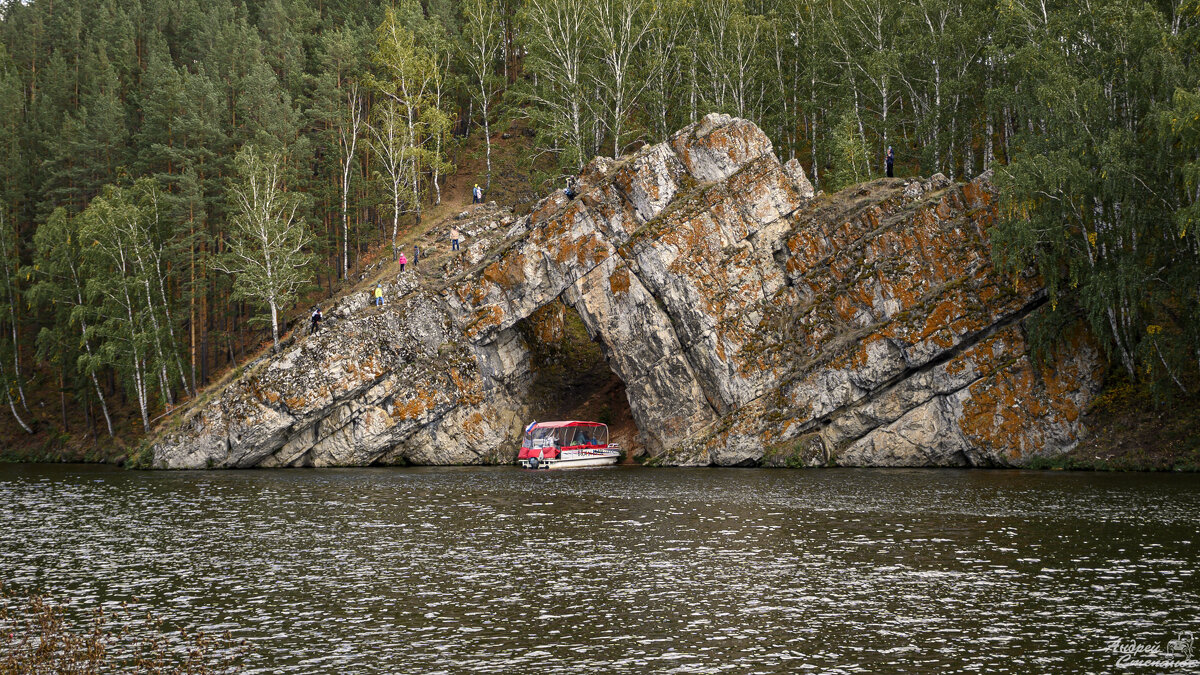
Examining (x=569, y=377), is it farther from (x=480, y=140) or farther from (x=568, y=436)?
(x=480, y=140)

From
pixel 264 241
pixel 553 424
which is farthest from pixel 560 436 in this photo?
pixel 264 241

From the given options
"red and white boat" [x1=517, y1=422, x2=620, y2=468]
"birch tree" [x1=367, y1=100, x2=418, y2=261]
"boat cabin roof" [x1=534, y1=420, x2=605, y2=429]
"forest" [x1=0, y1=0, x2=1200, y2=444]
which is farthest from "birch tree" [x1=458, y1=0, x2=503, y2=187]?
"red and white boat" [x1=517, y1=422, x2=620, y2=468]

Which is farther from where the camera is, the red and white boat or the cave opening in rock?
the cave opening in rock

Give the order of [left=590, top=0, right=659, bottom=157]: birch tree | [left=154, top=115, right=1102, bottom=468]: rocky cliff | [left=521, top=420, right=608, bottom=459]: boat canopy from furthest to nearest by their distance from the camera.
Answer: [left=590, top=0, right=659, bottom=157]: birch tree → [left=521, top=420, right=608, bottom=459]: boat canopy → [left=154, top=115, right=1102, bottom=468]: rocky cliff

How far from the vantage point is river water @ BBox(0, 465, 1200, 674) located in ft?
58.8

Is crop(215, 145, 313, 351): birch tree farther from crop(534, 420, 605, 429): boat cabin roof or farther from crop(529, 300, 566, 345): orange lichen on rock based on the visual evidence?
crop(534, 420, 605, 429): boat cabin roof

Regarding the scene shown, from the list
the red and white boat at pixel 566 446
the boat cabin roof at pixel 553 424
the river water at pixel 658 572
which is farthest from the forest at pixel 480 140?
the red and white boat at pixel 566 446

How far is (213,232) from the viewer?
80500 mm

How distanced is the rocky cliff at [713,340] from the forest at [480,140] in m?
4.47

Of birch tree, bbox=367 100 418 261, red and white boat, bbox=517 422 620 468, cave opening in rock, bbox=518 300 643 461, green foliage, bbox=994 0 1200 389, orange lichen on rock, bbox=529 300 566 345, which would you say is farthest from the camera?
birch tree, bbox=367 100 418 261

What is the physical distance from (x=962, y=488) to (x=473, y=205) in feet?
171

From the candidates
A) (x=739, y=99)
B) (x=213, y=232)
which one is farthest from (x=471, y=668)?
(x=213, y=232)

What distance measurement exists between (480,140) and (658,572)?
7566 cm

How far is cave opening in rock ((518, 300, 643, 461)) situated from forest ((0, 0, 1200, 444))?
14.3 m
